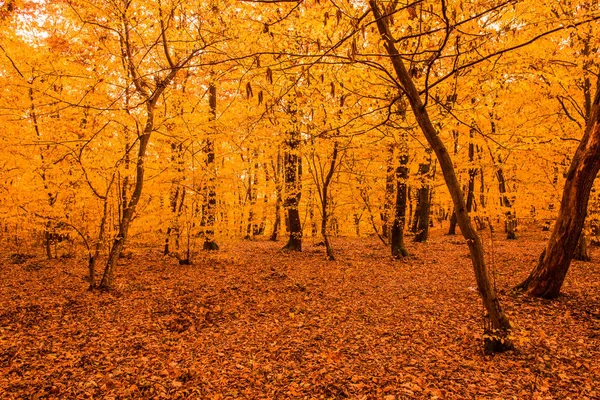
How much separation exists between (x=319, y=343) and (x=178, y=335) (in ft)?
8.05

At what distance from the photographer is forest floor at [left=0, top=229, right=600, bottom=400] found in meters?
4.42

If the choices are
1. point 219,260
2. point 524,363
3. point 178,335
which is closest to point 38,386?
point 178,335

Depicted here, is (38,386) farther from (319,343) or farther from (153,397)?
(319,343)

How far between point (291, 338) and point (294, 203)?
30.3 ft

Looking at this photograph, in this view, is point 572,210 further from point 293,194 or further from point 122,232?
point 293,194

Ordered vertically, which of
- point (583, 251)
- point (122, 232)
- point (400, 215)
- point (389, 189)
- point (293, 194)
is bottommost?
point (583, 251)

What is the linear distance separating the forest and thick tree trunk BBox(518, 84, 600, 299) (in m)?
0.03

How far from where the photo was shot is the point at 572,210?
21.0 ft

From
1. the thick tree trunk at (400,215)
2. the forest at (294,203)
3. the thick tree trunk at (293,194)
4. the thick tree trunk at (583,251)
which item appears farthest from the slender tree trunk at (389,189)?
the thick tree trunk at (583,251)

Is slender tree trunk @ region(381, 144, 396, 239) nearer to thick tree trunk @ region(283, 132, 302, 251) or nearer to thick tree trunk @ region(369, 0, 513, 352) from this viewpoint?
thick tree trunk @ region(283, 132, 302, 251)

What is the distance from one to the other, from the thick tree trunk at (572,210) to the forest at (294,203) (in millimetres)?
34

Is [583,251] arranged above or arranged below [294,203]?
below

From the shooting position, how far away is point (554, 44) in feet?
29.5

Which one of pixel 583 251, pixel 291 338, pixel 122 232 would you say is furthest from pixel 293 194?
pixel 583 251
